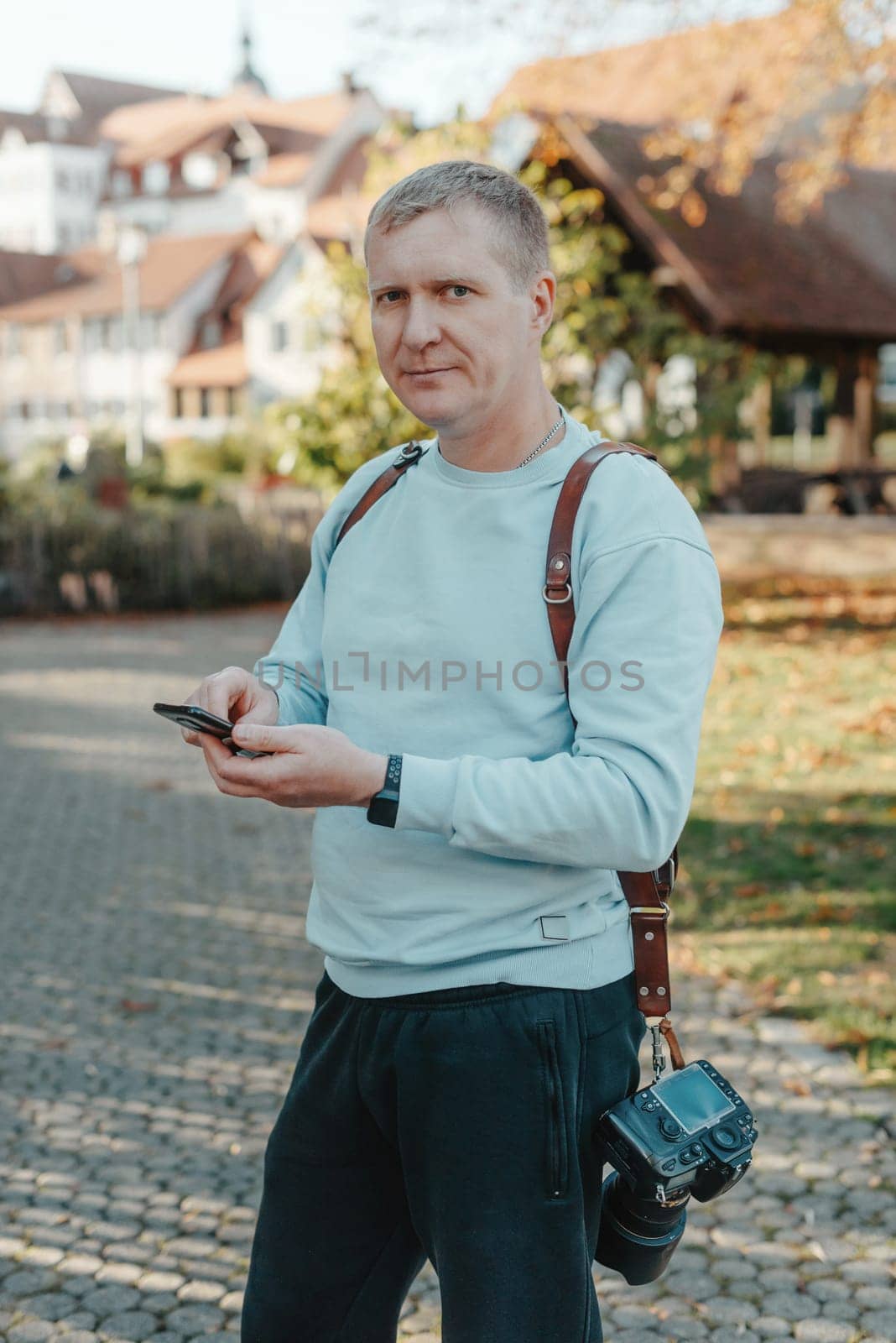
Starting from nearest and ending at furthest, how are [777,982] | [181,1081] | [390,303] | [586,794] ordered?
1. [586,794]
2. [390,303]
3. [181,1081]
4. [777,982]

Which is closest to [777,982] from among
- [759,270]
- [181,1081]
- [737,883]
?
[737,883]

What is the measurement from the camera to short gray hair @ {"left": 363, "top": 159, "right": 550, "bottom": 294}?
178cm

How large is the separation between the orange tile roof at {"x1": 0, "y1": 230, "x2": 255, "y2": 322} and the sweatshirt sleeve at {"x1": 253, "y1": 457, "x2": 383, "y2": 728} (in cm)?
5181

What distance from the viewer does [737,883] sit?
641 centimetres

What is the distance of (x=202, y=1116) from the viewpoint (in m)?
4.38

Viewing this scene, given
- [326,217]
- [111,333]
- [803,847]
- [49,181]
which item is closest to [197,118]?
[49,181]

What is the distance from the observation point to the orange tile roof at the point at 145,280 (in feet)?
172

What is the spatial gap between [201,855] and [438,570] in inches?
229

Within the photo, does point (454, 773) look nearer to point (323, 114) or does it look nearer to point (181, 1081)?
point (181, 1081)

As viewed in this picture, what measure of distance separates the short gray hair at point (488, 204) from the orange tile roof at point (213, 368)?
48.4m

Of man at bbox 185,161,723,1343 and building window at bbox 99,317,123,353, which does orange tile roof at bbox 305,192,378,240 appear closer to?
building window at bbox 99,317,123,353

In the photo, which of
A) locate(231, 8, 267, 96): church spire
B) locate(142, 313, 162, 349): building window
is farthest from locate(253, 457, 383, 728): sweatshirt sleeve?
locate(231, 8, 267, 96): church spire

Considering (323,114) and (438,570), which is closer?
(438,570)

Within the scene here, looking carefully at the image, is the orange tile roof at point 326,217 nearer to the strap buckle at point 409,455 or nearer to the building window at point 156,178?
the building window at point 156,178
